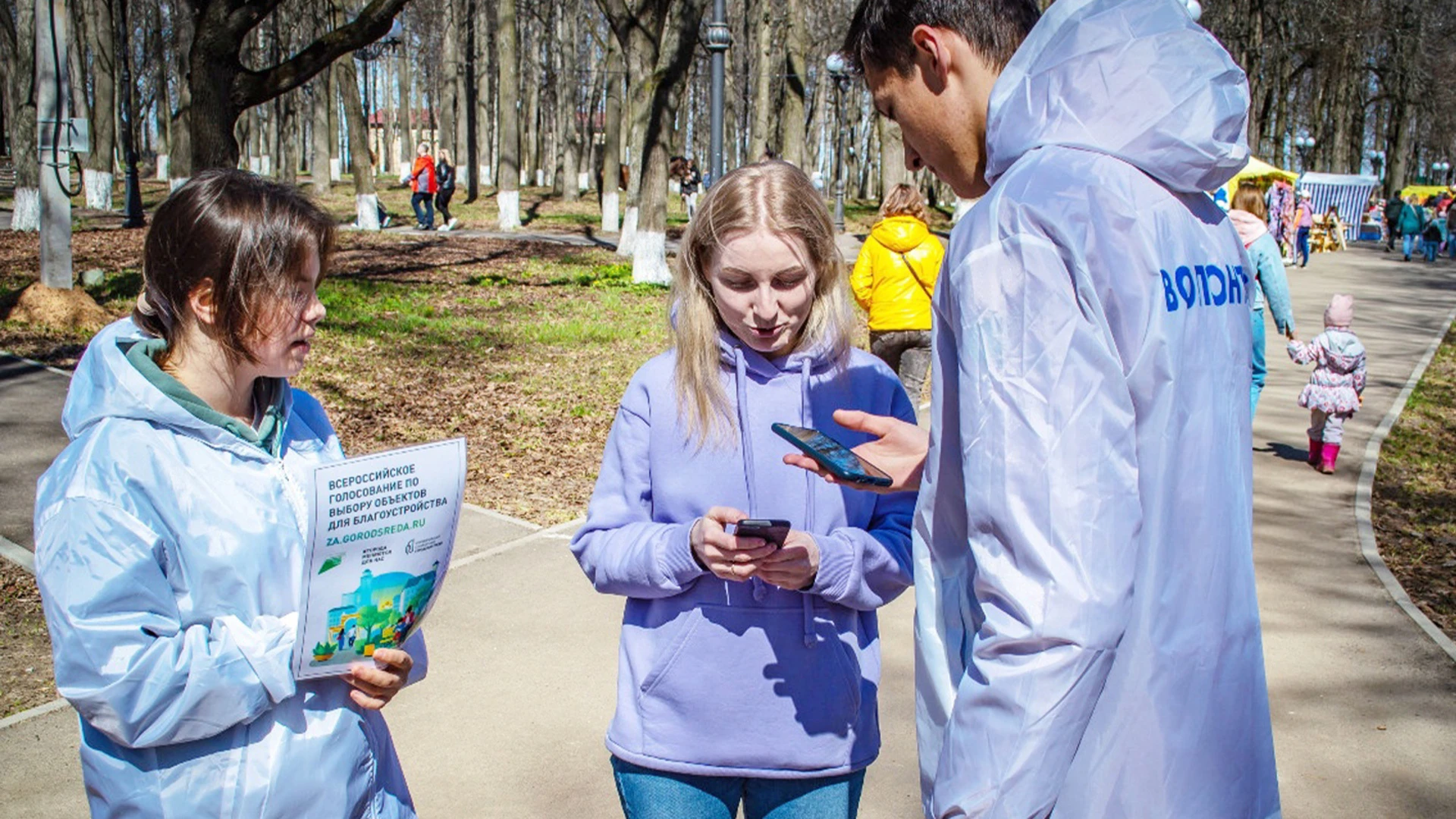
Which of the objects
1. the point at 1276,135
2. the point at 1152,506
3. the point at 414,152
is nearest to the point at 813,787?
the point at 1152,506

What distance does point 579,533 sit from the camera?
2475 mm

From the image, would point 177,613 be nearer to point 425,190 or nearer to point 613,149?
point 425,190

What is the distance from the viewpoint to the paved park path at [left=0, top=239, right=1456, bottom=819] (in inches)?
156

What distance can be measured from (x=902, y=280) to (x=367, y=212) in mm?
17507

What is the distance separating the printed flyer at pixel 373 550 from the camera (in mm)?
1870

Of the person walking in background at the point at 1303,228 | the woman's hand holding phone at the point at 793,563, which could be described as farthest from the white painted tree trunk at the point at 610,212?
the woman's hand holding phone at the point at 793,563

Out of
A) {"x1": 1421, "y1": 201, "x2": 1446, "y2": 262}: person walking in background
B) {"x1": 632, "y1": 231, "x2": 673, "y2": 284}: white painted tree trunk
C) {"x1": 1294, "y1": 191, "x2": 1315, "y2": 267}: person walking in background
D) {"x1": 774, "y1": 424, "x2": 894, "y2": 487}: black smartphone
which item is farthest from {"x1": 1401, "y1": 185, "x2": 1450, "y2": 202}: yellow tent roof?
{"x1": 774, "y1": 424, "x2": 894, "y2": 487}: black smartphone

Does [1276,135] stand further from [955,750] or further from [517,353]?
[955,750]

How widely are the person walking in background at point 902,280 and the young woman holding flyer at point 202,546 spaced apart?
6.89 meters

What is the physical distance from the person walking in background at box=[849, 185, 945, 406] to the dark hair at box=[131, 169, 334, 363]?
6.91 m

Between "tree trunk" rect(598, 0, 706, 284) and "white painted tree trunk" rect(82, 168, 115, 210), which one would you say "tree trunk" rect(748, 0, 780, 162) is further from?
"white painted tree trunk" rect(82, 168, 115, 210)

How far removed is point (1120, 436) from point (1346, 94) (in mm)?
51095

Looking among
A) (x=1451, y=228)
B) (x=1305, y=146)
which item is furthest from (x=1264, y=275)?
(x=1305, y=146)

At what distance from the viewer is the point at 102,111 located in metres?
26.3
